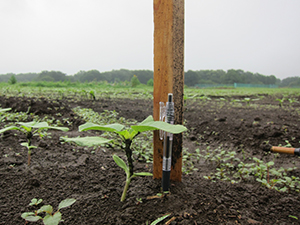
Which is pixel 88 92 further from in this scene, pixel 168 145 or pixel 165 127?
pixel 165 127

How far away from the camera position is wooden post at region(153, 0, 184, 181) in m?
1.15

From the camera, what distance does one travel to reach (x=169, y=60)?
1.17 m

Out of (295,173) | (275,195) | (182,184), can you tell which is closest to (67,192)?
(182,184)

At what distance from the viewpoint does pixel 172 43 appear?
116 cm

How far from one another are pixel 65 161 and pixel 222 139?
2168 millimetres

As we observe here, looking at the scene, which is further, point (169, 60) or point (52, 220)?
point (169, 60)

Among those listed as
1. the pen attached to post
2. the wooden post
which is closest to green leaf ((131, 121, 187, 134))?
the pen attached to post

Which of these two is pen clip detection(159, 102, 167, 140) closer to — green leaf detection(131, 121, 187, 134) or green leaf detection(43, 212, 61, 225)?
green leaf detection(131, 121, 187, 134)

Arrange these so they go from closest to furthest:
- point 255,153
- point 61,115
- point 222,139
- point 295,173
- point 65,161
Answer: point 65,161, point 295,173, point 255,153, point 222,139, point 61,115

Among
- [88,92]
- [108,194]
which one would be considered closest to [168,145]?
[108,194]

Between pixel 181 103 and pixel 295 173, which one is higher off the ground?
pixel 181 103

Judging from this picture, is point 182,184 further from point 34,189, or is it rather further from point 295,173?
point 295,173

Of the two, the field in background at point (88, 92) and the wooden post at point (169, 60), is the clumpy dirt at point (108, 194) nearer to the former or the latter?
the wooden post at point (169, 60)

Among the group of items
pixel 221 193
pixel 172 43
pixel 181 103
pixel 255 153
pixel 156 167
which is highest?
pixel 172 43
